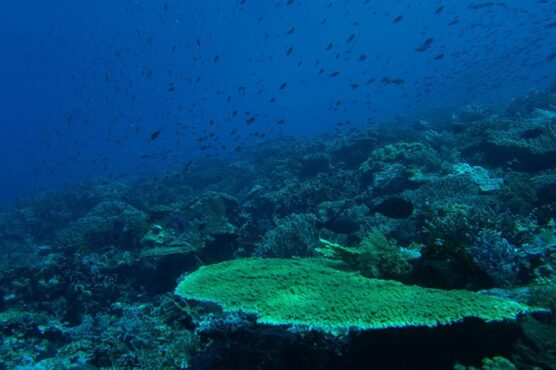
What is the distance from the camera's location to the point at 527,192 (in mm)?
9547

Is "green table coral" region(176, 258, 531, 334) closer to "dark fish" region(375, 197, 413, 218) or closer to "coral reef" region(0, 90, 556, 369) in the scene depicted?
"coral reef" region(0, 90, 556, 369)

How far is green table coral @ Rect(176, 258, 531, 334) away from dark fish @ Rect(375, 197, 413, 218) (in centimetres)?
259

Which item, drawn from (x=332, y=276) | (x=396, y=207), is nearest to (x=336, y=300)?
(x=332, y=276)

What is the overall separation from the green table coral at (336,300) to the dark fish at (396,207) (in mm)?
2589

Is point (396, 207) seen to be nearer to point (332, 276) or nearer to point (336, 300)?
point (332, 276)

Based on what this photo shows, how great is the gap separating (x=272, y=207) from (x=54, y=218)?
1657 cm

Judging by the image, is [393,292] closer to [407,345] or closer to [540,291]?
[407,345]

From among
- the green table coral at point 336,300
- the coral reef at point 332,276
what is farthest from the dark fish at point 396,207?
the green table coral at point 336,300

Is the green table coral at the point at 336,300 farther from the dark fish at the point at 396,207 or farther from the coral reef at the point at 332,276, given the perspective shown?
the dark fish at the point at 396,207

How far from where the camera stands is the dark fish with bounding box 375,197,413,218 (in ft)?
24.4

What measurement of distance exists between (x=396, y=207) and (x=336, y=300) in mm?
3796

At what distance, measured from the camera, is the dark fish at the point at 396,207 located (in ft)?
24.4

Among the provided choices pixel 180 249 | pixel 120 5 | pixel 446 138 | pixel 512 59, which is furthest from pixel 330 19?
pixel 180 249

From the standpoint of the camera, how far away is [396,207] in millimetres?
7473
